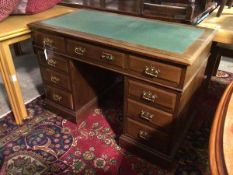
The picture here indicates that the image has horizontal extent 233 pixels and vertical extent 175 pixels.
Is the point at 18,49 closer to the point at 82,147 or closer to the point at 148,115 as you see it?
the point at 82,147

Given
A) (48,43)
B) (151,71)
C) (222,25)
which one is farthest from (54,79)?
(222,25)

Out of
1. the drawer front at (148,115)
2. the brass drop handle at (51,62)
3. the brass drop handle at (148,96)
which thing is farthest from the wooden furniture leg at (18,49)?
the brass drop handle at (148,96)

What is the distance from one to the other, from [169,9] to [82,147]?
107 cm

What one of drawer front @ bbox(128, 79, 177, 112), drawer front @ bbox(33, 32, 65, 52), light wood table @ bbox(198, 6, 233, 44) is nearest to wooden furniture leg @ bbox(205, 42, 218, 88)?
light wood table @ bbox(198, 6, 233, 44)

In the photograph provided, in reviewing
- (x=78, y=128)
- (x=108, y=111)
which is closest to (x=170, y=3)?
(x=108, y=111)

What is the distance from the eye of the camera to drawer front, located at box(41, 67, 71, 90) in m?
1.58

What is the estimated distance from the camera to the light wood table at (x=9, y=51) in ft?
4.84

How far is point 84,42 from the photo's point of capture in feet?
4.25

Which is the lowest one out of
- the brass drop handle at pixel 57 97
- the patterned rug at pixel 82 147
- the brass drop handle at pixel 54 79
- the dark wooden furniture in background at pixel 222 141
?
the patterned rug at pixel 82 147

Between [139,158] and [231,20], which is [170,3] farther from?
[139,158]

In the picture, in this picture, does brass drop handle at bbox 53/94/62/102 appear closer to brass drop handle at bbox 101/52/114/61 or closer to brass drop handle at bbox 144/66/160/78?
brass drop handle at bbox 101/52/114/61

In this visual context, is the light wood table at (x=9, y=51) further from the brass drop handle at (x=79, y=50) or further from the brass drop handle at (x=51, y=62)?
the brass drop handle at (x=79, y=50)

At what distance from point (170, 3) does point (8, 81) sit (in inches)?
48.5

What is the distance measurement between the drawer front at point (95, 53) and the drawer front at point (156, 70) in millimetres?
74
